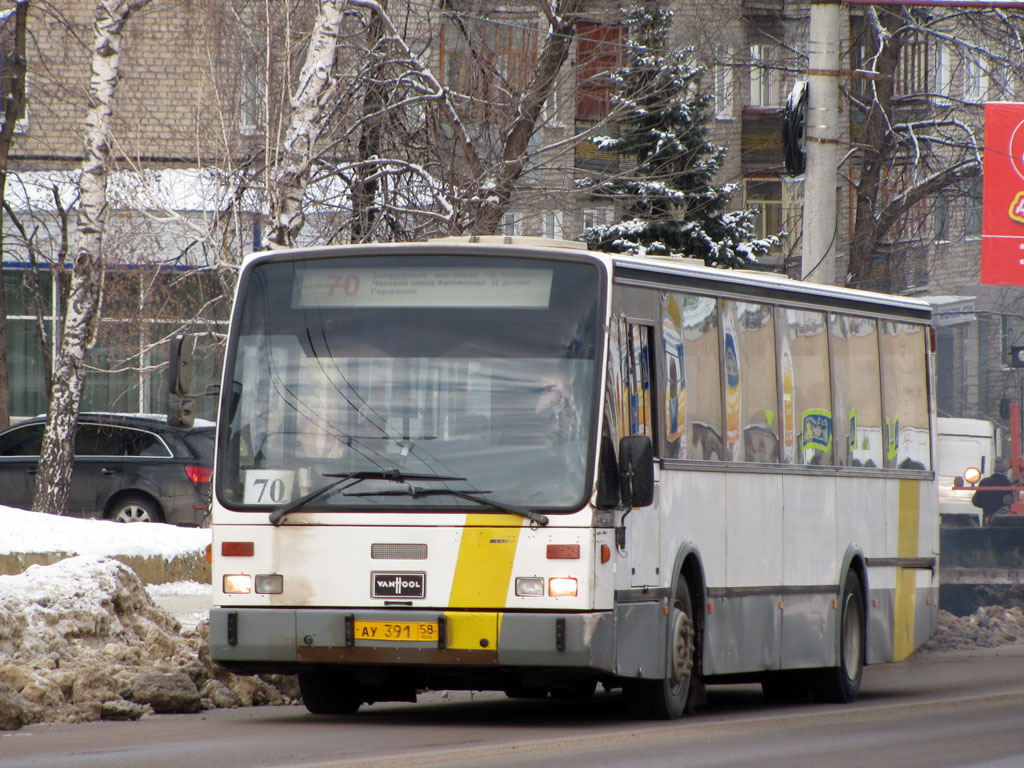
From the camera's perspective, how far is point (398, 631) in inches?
401

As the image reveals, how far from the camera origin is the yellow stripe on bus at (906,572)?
15.0 metres

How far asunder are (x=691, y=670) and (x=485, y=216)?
12628mm

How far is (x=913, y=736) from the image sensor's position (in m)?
10.4

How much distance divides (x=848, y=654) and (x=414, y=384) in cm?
503

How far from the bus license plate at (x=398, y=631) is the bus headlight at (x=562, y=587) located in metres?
0.64

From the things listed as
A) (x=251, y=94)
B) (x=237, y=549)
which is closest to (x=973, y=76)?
(x=251, y=94)

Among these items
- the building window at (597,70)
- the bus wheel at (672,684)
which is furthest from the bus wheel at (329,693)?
the building window at (597,70)

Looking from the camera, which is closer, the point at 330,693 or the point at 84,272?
Answer: the point at 330,693

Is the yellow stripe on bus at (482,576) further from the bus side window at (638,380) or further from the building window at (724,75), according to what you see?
the building window at (724,75)

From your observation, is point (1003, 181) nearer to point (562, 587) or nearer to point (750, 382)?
point (750, 382)

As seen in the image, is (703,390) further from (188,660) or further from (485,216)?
(485,216)

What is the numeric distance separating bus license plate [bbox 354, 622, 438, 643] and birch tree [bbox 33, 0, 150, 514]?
11724 millimetres

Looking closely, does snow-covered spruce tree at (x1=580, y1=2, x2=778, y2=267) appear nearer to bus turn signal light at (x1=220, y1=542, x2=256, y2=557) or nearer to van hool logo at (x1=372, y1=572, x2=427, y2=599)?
bus turn signal light at (x1=220, y1=542, x2=256, y2=557)

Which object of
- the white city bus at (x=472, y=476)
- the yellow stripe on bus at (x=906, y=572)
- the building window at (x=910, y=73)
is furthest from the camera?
the building window at (x=910, y=73)
